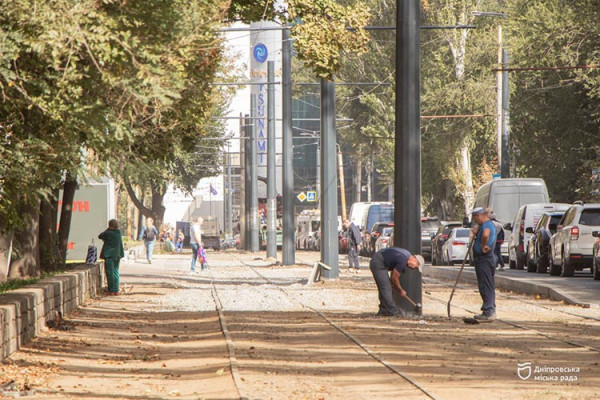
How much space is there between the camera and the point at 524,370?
1225cm

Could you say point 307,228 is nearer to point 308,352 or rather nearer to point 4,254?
point 4,254

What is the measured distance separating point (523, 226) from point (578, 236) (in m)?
6.75

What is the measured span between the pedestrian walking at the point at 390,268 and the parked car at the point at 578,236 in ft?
37.1

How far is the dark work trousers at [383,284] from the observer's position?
19062mm

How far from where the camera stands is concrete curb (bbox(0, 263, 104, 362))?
564 inches

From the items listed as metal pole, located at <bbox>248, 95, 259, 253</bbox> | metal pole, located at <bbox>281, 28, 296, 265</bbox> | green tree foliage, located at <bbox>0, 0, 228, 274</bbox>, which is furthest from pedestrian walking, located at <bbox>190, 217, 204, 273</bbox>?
green tree foliage, located at <bbox>0, 0, 228, 274</bbox>

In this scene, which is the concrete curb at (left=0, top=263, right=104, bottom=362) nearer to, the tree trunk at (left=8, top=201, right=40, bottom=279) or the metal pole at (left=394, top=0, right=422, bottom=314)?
the tree trunk at (left=8, top=201, right=40, bottom=279)

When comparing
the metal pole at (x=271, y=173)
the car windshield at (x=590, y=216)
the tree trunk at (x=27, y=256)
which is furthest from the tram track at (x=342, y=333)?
the metal pole at (x=271, y=173)

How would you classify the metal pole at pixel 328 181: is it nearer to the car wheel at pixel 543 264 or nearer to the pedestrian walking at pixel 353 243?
the car wheel at pixel 543 264

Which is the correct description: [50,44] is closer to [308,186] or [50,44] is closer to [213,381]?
[213,381]

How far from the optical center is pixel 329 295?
2631 centimetres

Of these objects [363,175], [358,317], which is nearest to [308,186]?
[363,175]

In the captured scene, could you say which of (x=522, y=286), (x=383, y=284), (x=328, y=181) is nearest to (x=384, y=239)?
(x=328, y=181)

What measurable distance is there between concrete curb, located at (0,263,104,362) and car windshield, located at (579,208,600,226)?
11.8 m
